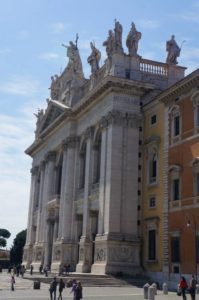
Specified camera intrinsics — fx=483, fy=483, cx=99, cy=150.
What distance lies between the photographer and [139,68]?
39.7 metres

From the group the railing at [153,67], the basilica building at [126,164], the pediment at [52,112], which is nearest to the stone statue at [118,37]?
the basilica building at [126,164]

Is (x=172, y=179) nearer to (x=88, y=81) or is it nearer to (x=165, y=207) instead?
(x=165, y=207)

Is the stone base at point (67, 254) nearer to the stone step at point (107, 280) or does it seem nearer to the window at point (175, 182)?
the stone step at point (107, 280)

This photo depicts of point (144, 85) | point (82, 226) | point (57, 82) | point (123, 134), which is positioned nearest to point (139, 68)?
point (144, 85)

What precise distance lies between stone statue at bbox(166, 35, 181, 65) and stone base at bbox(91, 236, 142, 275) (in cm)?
1549

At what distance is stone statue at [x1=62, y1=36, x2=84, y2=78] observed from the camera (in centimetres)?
4984

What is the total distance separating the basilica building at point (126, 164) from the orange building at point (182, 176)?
0.22 ft

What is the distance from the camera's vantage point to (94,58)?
44.4 meters

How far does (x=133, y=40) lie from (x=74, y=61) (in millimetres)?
11558

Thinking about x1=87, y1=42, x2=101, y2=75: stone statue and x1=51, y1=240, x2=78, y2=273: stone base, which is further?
x1=87, y1=42, x2=101, y2=75: stone statue

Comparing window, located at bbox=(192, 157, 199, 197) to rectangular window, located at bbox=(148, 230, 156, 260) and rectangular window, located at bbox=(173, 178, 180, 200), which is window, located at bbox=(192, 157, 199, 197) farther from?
rectangular window, located at bbox=(148, 230, 156, 260)

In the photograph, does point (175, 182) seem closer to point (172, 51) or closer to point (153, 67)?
point (153, 67)

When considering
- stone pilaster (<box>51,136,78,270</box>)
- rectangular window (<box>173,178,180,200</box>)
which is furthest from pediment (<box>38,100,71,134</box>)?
rectangular window (<box>173,178,180,200</box>)

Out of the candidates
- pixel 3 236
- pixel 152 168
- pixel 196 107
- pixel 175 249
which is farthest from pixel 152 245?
pixel 3 236
